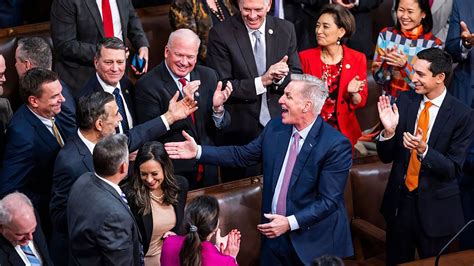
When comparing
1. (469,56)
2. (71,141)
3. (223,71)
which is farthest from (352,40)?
(71,141)

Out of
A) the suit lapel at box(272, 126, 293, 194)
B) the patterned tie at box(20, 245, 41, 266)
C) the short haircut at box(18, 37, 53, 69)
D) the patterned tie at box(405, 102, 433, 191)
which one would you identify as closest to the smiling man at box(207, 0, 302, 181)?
the suit lapel at box(272, 126, 293, 194)

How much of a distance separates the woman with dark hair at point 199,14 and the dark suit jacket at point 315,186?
1.46 m

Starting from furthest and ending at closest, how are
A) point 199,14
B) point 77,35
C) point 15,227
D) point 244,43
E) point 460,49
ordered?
point 199,14, point 460,49, point 77,35, point 244,43, point 15,227

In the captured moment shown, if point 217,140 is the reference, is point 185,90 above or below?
above

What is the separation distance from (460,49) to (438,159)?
143 cm

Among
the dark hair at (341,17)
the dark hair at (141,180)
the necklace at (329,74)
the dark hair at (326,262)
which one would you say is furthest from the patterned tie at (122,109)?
the dark hair at (326,262)

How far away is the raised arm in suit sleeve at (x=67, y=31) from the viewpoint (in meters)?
5.56

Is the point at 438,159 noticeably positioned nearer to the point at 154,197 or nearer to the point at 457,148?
the point at 457,148

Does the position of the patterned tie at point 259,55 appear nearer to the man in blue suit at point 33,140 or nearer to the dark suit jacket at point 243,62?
the dark suit jacket at point 243,62

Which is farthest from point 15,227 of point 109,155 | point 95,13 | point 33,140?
point 95,13

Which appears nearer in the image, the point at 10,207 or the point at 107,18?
the point at 10,207

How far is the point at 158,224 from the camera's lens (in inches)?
177

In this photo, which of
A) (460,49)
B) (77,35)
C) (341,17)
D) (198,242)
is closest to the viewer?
(198,242)

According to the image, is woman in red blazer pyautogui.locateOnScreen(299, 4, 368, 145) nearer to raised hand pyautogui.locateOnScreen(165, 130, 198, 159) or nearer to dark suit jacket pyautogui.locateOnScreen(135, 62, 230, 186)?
dark suit jacket pyautogui.locateOnScreen(135, 62, 230, 186)
